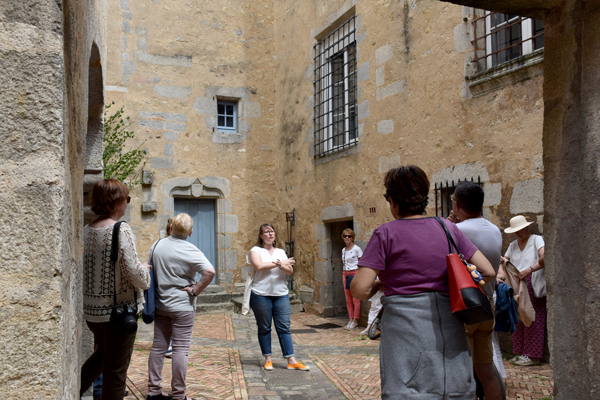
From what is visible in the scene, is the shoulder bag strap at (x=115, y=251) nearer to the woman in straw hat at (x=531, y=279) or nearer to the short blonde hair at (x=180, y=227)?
the short blonde hair at (x=180, y=227)

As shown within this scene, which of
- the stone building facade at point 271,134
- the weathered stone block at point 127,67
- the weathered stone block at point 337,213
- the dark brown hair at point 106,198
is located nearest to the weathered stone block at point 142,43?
the stone building facade at point 271,134

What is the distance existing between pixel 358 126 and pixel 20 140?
24.3 ft

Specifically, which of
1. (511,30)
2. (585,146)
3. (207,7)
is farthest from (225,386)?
(207,7)

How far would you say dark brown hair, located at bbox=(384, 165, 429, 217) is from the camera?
229 centimetres

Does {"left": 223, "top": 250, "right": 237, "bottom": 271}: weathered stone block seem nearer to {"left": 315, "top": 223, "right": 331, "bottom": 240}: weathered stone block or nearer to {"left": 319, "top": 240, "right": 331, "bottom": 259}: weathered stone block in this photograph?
{"left": 315, "top": 223, "right": 331, "bottom": 240}: weathered stone block

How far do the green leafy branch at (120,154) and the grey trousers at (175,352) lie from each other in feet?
19.5

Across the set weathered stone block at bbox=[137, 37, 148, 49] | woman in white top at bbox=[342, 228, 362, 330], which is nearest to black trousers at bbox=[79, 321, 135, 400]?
woman in white top at bbox=[342, 228, 362, 330]

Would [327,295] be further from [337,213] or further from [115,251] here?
[115,251]

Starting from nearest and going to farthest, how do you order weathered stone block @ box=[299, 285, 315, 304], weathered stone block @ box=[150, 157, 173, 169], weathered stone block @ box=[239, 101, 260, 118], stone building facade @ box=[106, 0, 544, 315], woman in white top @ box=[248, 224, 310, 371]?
woman in white top @ box=[248, 224, 310, 371], stone building facade @ box=[106, 0, 544, 315], weathered stone block @ box=[299, 285, 315, 304], weathered stone block @ box=[150, 157, 173, 169], weathered stone block @ box=[239, 101, 260, 118]

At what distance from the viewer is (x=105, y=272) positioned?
2922 millimetres

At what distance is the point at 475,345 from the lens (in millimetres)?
2871

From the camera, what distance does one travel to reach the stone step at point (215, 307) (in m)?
9.85

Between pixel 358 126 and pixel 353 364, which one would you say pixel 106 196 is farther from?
pixel 358 126

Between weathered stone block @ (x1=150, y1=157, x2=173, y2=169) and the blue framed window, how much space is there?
1.32 meters
